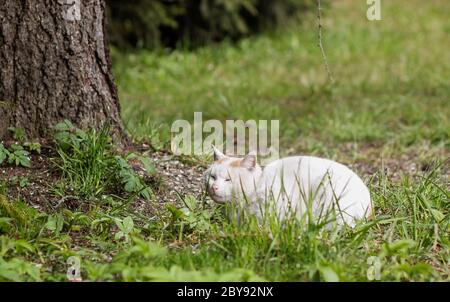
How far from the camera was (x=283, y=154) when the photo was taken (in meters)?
6.25

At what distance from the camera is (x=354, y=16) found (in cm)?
1132

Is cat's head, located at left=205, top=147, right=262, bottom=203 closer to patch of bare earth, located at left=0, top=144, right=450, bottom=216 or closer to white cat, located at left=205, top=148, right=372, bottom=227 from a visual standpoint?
white cat, located at left=205, top=148, right=372, bottom=227

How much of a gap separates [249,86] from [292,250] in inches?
185

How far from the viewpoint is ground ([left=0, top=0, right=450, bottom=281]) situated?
3.60 metres

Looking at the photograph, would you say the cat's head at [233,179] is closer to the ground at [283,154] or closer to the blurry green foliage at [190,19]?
the ground at [283,154]

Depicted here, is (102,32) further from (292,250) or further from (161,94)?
(161,94)

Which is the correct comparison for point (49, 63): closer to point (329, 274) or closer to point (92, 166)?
point (92, 166)

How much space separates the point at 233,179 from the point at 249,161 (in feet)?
0.40

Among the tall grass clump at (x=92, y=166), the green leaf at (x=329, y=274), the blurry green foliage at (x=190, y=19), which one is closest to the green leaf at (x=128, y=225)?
the tall grass clump at (x=92, y=166)

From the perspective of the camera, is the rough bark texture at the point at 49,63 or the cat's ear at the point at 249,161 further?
the rough bark texture at the point at 49,63

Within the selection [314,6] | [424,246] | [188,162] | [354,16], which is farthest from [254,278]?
[354,16]

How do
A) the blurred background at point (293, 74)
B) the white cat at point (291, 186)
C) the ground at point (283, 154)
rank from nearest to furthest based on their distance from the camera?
the ground at point (283, 154) < the white cat at point (291, 186) < the blurred background at point (293, 74)

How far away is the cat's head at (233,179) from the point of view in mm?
3949

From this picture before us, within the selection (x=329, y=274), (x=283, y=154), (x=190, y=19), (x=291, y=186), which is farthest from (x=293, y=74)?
(x=329, y=274)
